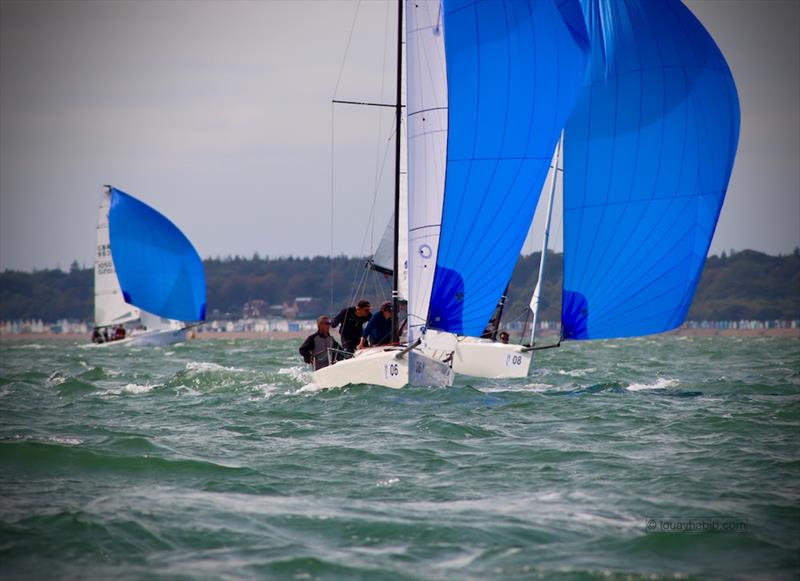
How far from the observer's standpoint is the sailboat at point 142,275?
4506 centimetres

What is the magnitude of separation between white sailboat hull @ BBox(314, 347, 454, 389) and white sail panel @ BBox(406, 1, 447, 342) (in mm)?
520

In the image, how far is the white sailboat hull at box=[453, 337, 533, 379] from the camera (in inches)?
747

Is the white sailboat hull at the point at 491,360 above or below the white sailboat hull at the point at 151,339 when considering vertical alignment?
above

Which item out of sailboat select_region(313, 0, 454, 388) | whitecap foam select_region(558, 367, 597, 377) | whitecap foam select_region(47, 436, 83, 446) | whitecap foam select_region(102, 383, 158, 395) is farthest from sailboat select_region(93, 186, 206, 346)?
whitecap foam select_region(47, 436, 83, 446)

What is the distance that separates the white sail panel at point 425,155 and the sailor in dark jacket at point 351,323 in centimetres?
125

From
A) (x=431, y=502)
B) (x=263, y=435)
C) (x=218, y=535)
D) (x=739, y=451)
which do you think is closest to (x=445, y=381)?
(x=263, y=435)

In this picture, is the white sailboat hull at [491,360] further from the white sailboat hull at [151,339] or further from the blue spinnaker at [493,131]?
the white sailboat hull at [151,339]

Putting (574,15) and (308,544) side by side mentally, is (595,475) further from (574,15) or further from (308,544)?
(574,15)

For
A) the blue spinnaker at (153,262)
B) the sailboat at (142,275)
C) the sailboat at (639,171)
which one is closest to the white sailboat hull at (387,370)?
the sailboat at (639,171)

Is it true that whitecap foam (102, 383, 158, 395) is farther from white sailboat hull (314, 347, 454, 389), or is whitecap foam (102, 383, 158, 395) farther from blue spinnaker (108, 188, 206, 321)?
blue spinnaker (108, 188, 206, 321)

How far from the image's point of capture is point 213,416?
12609mm

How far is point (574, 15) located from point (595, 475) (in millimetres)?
9397

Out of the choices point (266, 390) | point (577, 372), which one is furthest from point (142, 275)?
point (266, 390)

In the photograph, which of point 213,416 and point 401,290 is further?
point 401,290
